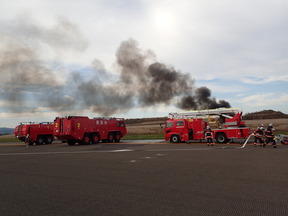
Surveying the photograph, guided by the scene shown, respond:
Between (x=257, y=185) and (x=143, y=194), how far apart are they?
316 cm

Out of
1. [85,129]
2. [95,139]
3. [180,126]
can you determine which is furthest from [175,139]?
[85,129]

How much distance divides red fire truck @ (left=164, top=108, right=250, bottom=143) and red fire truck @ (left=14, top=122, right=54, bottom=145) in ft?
51.1

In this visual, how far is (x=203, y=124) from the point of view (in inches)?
954

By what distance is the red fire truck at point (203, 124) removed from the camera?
75.0ft

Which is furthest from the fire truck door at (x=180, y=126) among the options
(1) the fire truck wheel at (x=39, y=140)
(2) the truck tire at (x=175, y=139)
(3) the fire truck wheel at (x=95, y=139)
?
(1) the fire truck wheel at (x=39, y=140)

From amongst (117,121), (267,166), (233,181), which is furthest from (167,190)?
(117,121)

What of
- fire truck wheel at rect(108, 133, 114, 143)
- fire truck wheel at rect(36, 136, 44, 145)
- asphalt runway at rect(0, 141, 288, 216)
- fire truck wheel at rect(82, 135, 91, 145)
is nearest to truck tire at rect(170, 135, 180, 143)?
fire truck wheel at rect(108, 133, 114, 143)

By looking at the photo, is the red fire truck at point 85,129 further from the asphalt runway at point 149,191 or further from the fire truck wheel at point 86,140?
the asphalt runway at point 149,191

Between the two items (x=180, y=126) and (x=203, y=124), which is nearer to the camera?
(x=203, y=124)

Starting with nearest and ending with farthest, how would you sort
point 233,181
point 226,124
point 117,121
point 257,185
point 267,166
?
point 257,185
point 233,181
point 267,166
point 226,124
point 117,121

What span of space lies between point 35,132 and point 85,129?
7.68m

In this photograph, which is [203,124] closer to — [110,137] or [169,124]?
[169,124]

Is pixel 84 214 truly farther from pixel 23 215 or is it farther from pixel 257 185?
pixel 257 185

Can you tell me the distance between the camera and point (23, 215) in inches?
200
